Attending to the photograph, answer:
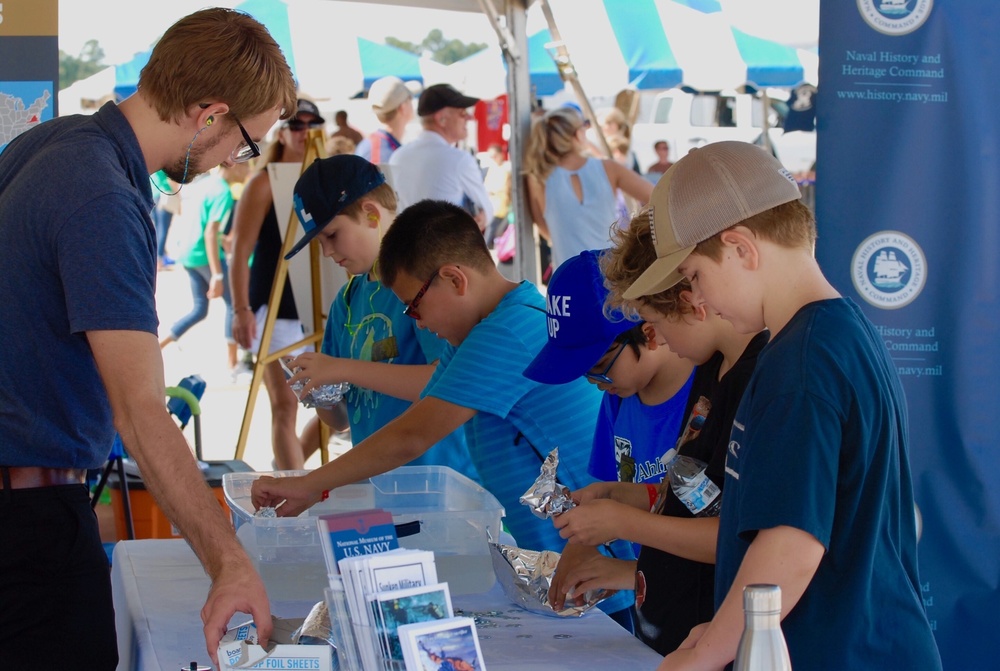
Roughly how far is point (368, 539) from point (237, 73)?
0.87 m

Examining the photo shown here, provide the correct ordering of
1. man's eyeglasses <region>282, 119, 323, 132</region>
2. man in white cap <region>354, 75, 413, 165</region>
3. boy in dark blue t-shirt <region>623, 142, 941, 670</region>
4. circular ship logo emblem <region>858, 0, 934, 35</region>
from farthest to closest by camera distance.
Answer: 1. man in white cap <region>354, 75, 413, 165</region>
2. man's eyeglasses <region>282, 119, 323, 132</region>
3. circular ship logo emblem <region>858, 0, 934, 35</region>
4. boy in dark blue t-shirt <region>623, 142, 941, 670</region>

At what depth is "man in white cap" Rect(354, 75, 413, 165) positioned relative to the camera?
677 centimetres

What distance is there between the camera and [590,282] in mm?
1908

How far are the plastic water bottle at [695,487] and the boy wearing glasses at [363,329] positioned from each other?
1.12 metres

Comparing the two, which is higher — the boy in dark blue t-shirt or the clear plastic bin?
the boy in dark blue t-shirt

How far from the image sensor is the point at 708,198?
1330 mm

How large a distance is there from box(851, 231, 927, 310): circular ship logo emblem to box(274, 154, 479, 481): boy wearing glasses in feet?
3.87

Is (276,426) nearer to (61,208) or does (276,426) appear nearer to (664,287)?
(61,208)

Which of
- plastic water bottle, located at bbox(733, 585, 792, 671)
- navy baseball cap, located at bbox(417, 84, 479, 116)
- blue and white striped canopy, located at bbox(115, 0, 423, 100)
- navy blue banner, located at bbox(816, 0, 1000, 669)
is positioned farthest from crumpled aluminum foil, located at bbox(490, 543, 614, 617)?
blue and white striped canopy, located at bbox(115, 0, 423, 100)

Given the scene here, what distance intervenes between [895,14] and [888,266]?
0.67 m

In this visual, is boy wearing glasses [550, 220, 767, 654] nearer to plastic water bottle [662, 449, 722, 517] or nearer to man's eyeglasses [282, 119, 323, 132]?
plastic water bottle [662, 449, 722, 517]

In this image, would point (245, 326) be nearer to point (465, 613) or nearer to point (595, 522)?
point (465, 613)

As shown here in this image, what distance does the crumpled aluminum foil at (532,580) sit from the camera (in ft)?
5.82

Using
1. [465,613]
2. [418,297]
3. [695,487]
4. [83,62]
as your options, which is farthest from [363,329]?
[83,62]
